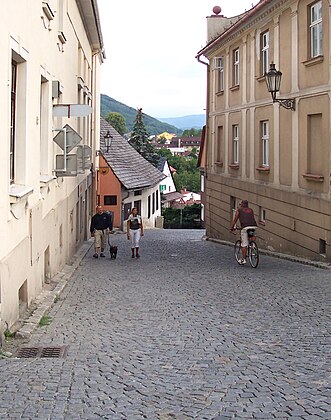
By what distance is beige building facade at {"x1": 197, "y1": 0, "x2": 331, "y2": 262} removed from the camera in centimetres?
1648

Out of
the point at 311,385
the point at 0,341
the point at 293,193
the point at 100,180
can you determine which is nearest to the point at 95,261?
the point at 293,193

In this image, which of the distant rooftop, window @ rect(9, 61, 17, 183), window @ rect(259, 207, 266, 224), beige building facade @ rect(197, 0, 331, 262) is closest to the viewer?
window @ rect(9, 61, 17, 183)

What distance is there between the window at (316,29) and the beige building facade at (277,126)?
2cm

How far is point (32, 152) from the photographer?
1033 cm

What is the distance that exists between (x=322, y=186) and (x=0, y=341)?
34.9 feet

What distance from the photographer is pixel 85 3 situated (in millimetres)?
20766

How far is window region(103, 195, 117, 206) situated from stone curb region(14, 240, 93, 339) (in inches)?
872

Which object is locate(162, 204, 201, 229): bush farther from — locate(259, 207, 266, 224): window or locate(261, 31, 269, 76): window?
locate(261, 31, 269, 76): window

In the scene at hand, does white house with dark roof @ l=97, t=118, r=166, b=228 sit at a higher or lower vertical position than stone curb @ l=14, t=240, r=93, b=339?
higher

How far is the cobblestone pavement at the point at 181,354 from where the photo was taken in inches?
215

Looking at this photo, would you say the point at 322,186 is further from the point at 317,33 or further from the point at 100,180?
the point at 100,180

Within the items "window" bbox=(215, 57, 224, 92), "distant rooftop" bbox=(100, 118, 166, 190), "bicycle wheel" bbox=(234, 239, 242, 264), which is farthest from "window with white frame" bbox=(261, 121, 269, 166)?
"distant rooftop" bbox=(100, 118, 166, 190)

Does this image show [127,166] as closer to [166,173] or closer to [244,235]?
[244,235]

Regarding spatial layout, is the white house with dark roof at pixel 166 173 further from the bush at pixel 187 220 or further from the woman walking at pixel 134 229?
the woman walking at pixel 134 229
